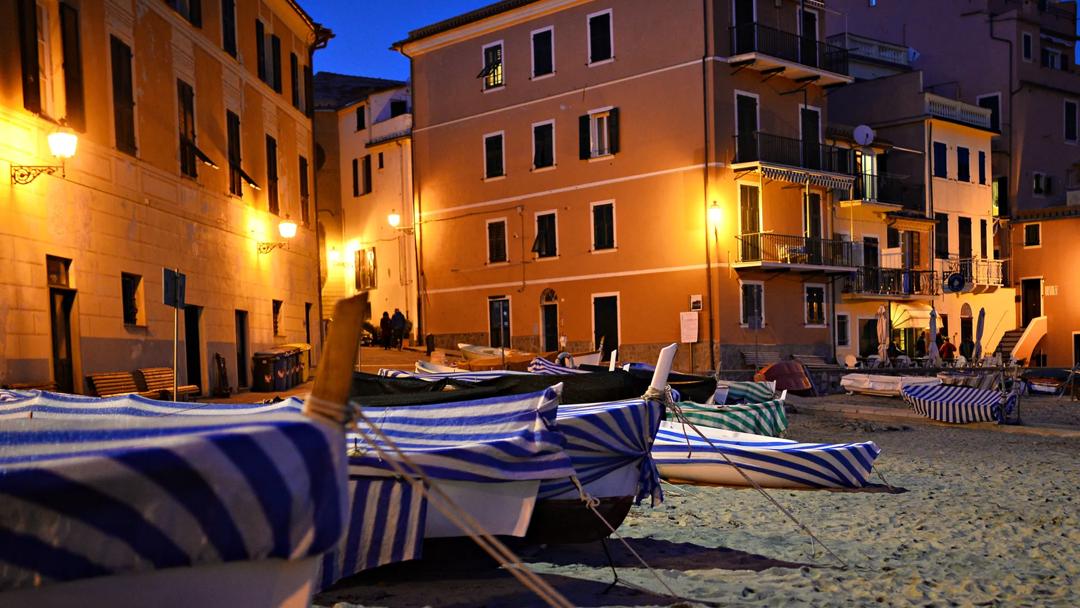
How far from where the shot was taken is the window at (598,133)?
111 feet

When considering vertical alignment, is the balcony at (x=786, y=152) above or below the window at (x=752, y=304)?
Result: above

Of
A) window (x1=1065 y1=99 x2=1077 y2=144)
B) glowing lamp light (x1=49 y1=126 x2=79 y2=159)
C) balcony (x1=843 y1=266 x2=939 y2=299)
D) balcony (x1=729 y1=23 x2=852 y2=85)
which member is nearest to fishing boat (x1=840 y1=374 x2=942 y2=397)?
balcony (x1=843 y1=266 x2=939 y2=299)

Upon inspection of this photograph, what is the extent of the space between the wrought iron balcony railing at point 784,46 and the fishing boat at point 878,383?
11043 mm

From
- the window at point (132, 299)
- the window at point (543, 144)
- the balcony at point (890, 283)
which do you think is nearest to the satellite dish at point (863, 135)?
the balcony at point (890, 283)

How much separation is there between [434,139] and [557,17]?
7.22 meters

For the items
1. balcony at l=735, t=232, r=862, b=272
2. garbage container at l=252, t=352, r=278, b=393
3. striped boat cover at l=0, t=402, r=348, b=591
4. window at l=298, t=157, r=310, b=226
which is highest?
window at l=298, t=157, r=310, b=226

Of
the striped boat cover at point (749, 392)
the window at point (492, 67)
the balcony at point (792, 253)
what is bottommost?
the striped boat cover at point (749, 392)

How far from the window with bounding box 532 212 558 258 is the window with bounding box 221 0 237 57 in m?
15.7

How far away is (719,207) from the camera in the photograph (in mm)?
31812

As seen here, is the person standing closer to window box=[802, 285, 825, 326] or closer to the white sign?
the white sign

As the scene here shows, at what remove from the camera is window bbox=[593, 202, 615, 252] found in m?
34.1

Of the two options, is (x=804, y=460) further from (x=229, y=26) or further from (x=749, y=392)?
(x=229, y=26)

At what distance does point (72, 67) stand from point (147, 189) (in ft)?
10.2

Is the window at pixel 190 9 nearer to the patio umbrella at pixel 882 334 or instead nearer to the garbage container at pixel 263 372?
the garbage container at pixel 263 372
